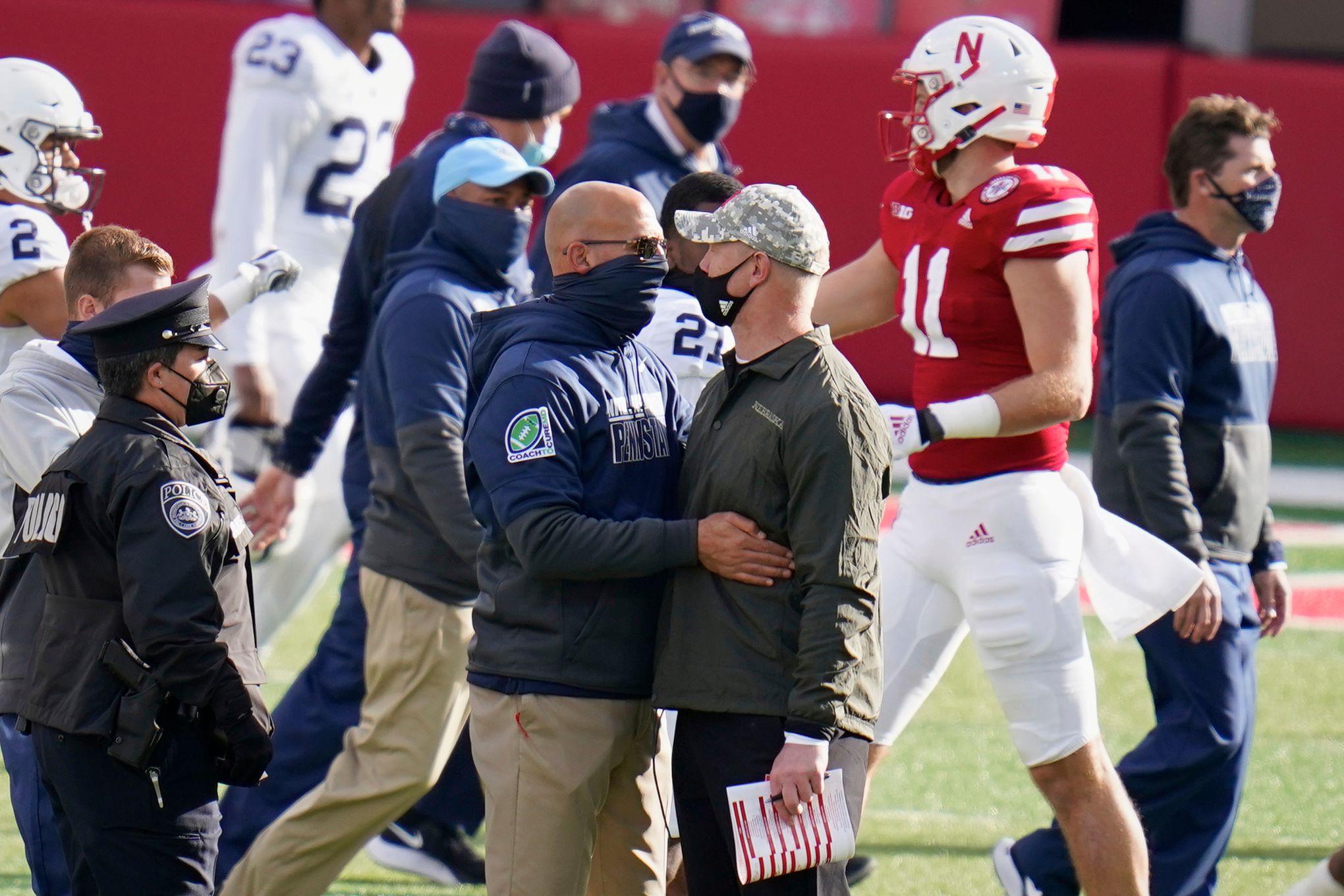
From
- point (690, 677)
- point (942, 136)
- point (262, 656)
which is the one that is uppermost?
point (942, 136)

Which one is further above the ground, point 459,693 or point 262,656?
point 459,693

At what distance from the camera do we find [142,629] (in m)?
3.37

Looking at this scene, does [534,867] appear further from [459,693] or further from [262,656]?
[262,656]

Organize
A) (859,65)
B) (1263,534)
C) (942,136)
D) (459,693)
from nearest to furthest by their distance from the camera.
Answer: (942,136) < (459,693) < (1263,534) < (859,65)

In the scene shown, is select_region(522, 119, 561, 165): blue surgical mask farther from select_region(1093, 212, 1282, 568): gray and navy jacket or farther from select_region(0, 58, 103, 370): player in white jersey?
select_region(1093, 212, 1282, 568): gray and navy jacket

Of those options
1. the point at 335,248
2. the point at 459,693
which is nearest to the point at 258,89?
the point at 335,248

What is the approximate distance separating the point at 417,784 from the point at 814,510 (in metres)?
1.75

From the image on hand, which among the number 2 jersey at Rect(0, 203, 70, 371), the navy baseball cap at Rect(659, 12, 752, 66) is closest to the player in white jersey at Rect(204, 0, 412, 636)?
the navy baseball cap at Rect(659, 12, 752, 66)

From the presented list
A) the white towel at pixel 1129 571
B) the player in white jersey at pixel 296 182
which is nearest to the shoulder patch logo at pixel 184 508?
the white towel at pixel 1129 571

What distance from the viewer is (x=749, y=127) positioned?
12.7m

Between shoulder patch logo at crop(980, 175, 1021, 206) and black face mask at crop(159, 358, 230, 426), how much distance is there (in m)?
1.78

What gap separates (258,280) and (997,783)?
121 inches

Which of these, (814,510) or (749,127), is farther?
A: (749,127)

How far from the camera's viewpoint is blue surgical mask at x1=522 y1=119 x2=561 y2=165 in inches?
213
